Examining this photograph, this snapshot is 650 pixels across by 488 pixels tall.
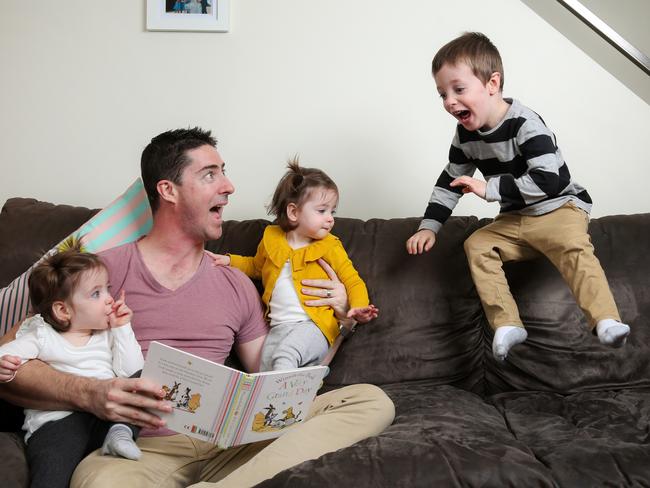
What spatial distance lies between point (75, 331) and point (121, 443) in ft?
1.21

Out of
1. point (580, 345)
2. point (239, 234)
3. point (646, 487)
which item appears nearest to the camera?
point (646, 487)

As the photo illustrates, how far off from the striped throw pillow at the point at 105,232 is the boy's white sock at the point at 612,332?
51.5 inches

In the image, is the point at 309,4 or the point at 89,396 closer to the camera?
the point at 89,396

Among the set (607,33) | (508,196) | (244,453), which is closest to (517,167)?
(508,196)

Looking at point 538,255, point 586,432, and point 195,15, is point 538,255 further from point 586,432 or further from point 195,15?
point 195,15

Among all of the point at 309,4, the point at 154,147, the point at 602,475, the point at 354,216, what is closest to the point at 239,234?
the point at 154,147

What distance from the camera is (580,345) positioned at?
218 cm

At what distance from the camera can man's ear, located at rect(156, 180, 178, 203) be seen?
6.90 feet

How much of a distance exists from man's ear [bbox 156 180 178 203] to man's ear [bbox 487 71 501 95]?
0.95m

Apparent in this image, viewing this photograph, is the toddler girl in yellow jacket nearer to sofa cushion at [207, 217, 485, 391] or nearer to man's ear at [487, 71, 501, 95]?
sofa cushion at [207, 217, 485, 391]

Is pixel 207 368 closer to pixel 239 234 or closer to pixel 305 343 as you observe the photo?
pixel 305 343

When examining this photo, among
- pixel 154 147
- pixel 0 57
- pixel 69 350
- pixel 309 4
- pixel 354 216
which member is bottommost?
pixel 69 350

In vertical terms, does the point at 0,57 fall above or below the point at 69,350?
above

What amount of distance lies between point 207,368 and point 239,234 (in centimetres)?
92
